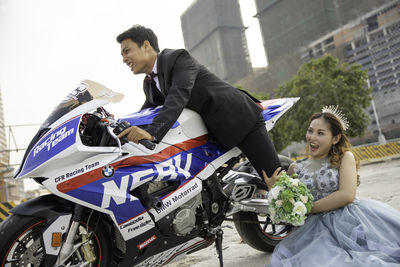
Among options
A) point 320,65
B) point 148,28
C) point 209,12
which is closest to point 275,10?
point 209,12

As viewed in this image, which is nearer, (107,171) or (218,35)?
(107,171)

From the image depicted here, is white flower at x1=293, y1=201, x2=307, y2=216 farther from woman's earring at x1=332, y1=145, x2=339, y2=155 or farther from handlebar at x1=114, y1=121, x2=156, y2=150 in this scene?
handlebar at x1=114, y1=121, x2=156, y2=150

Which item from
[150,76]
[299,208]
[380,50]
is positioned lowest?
[299,208]

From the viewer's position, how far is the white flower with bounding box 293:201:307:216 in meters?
2.16

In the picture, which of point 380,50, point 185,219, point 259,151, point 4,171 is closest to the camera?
point 185,219

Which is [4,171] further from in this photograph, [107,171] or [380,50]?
[380,50]

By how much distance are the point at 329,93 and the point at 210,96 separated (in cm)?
2350

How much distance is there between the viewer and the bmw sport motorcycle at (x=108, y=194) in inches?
82.7

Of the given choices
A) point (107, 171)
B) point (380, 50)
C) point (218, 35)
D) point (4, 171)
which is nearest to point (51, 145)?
point (107, 171)

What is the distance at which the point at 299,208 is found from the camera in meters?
2.17

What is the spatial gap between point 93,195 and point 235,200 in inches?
50.6

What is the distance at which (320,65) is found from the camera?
2603 centimetres

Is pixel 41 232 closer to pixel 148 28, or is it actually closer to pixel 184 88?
pixel 184 88

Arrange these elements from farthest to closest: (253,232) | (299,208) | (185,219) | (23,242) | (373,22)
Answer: (373,22), (253,232), (185,219), (299,208), (23,242)
